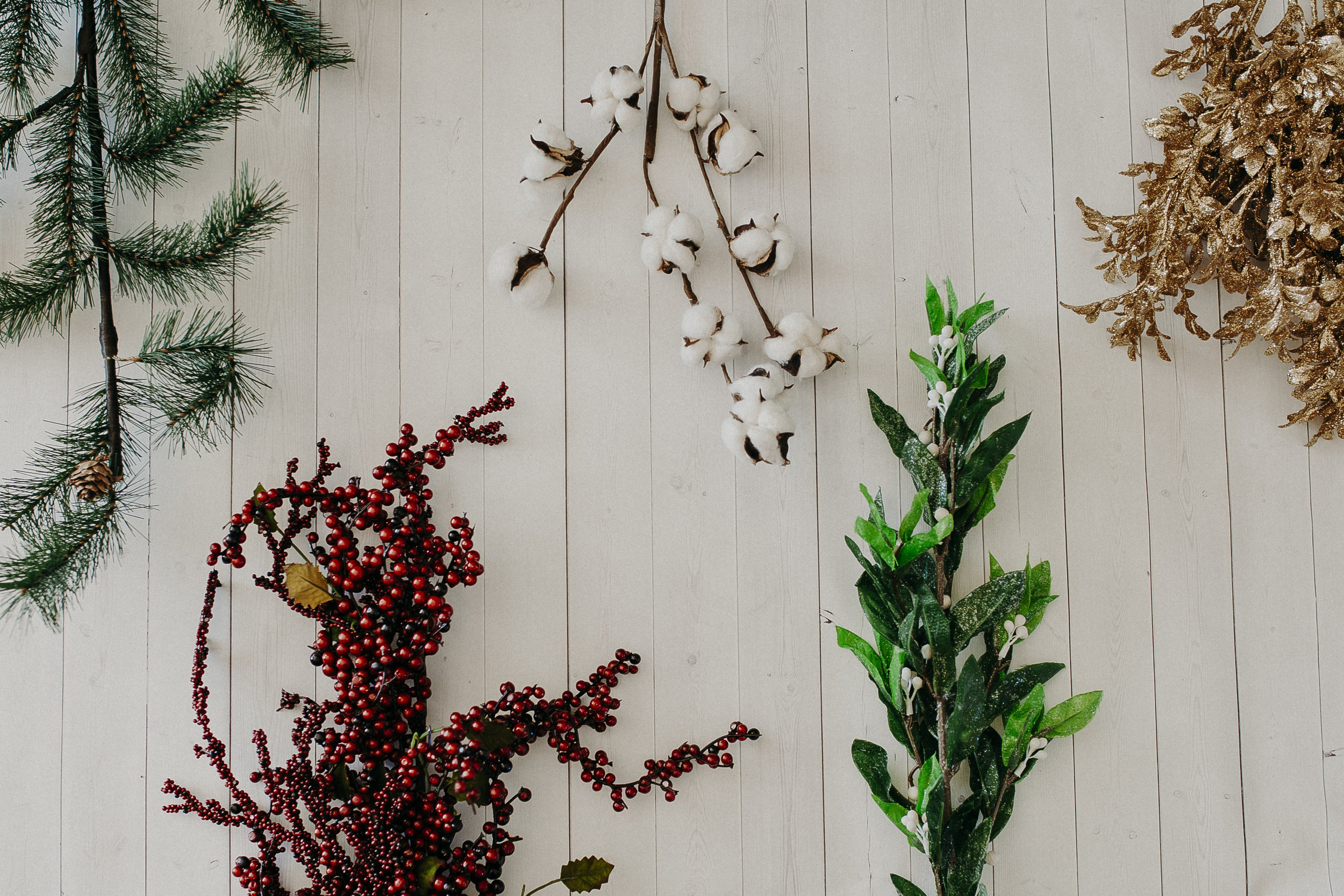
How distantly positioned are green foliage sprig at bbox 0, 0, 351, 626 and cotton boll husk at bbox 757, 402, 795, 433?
2.16ft

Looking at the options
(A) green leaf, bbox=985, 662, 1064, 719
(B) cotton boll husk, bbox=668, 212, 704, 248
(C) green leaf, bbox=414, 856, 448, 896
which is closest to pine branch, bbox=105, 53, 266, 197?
(B) cotton boll husk, bbox=668, 212, 704, 248

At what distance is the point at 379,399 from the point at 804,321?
1.88ft

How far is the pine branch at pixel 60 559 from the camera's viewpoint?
2.94ft

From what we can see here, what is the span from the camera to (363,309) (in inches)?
40.5

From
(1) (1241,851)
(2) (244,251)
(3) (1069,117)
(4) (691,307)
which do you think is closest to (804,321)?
(4) (691,307)

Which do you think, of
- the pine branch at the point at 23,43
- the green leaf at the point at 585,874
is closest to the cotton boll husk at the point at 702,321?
the green leaf at the point at 585,874

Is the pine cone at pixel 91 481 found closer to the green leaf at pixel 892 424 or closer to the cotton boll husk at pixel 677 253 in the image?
the cotton boll husk at pixel 677 253

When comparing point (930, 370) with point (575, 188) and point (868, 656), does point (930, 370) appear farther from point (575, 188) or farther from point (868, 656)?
point (575, 188)

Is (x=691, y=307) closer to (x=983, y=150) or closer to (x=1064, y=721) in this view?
(x=983, y=150)


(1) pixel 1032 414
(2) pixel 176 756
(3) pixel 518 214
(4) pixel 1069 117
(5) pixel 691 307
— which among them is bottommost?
(2) pixel 176 756

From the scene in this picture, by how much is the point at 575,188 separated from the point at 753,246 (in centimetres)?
25

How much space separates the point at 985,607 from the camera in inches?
38.7

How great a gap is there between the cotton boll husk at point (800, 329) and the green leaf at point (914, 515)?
0.24m

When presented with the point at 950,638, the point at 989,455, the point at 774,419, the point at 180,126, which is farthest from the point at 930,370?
the point at 180,126
